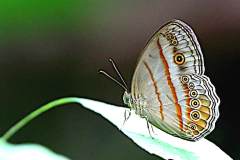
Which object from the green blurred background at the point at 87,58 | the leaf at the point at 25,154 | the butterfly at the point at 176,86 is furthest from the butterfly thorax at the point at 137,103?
the green blurred background at the point at 87,58

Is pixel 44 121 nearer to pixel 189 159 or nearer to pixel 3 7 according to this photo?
pixel 3 7

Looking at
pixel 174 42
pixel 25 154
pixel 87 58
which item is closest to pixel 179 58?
pixel 174 42

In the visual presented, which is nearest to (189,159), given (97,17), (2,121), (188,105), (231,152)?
(188,105)

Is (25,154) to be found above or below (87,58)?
below

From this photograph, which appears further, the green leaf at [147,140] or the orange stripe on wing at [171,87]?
A: the orange stripe on wing at [171,87]

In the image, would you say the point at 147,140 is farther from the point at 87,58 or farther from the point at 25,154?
the point at 87,58

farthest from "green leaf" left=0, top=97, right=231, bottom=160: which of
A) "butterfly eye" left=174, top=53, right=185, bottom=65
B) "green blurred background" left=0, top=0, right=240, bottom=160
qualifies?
"green blurred background" left=0, top=0, right=240, bottom=160

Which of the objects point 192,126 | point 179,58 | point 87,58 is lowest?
point 192,126

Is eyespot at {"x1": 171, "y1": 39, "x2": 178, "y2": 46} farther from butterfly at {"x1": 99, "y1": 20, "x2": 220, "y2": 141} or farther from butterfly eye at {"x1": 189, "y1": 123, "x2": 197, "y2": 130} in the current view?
butterfly eye at {"x1": 189, "y1": 123, "x2": 197, "y2": 130}

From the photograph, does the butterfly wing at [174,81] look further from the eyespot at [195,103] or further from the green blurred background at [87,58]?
the green blurred background at [87,58]
